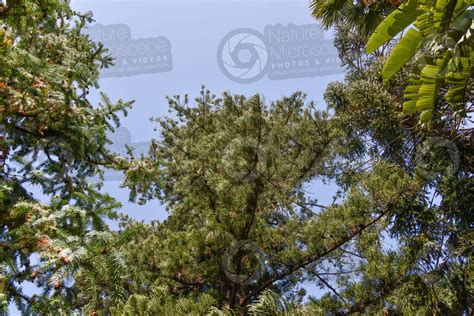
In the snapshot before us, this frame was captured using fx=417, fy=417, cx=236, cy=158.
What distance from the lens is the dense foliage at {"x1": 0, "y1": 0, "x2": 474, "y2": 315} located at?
380 cm

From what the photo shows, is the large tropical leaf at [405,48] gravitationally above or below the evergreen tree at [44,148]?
above

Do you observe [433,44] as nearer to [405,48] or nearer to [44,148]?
[405,48]

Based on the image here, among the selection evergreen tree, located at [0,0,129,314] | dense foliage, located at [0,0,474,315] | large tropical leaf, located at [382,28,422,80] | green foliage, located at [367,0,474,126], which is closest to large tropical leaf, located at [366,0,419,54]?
green foliage, located at [367,0,474,126]

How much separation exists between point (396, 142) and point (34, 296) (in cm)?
840

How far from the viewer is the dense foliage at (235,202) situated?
380 centimetres

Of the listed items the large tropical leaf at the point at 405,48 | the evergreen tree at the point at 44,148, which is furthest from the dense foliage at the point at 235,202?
the large tropical leaf at the point at 405,48

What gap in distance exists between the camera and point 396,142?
9.73 meters

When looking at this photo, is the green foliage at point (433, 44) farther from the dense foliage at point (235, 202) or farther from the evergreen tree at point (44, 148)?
the evergreen tree at point (44, 148)

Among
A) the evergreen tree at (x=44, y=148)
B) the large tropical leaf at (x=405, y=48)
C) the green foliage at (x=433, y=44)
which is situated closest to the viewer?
the evergreen tree at (x=44, y=148)

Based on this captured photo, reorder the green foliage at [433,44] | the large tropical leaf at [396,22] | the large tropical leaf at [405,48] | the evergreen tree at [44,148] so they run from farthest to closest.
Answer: the large tropical leaf at [405,48], the large tropical leaf at [396,22], the green foliage at [433,44], the evergreen tree at [44,148]

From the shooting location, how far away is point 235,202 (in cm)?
695

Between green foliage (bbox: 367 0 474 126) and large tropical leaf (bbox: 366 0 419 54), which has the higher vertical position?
large tropical leaf (bbox: 366 0 419 54)

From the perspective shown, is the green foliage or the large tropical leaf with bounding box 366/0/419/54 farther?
the large tropical leaf with bounding box 366/0/419/54

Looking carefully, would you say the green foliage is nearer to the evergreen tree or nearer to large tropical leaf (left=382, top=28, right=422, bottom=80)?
large tropical leaf (left=382, top=28, right=422, bottom=80)
